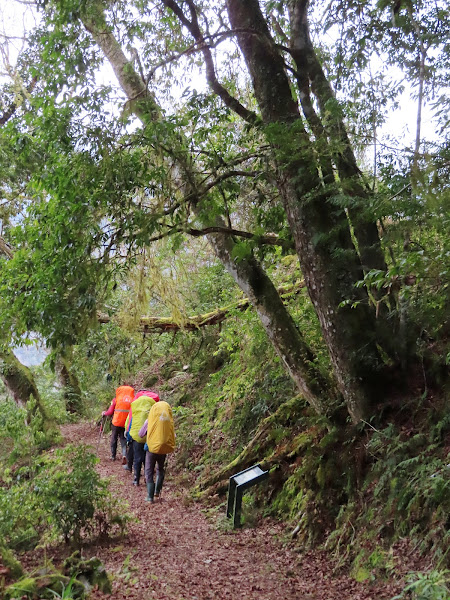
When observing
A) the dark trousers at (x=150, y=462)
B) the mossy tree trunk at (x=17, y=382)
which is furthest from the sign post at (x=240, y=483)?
the mossy tree trunk at (x=17, y=382)

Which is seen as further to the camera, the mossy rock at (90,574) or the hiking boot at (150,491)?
the hiking boot at (150,491)

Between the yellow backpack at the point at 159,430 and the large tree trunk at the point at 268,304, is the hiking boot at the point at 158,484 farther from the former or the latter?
the large tree trunk at the point at 268,304

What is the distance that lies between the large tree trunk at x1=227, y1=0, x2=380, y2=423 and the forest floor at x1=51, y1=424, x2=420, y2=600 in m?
1.95

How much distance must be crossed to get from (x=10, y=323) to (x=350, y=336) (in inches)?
165

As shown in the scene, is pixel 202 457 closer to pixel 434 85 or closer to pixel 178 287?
pixel 178 287

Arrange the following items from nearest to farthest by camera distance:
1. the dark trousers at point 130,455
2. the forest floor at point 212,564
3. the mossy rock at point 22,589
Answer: the mossy rock at point 22,589, the forest floor at point 212,564, the dark trousers at point 130,455

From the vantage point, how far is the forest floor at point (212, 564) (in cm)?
468

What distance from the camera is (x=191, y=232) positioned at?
6.77 metres

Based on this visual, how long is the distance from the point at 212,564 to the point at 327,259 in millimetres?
3854

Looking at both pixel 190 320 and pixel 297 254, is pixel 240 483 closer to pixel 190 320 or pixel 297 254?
pixel 297 254

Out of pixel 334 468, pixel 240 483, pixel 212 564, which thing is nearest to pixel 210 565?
pixel 212 564

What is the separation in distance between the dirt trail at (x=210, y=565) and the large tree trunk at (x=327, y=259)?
1928mm

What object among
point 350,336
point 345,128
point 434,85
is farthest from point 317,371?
point 434,85

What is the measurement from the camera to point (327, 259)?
21.5 ft
